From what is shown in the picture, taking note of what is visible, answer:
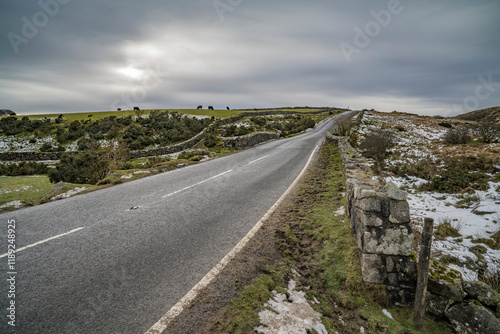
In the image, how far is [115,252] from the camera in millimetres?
4391

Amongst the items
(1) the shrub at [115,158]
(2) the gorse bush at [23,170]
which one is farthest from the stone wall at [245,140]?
(2) the gorse bush at [23,170]

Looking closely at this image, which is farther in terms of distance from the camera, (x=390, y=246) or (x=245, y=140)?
(x=245, y=140)

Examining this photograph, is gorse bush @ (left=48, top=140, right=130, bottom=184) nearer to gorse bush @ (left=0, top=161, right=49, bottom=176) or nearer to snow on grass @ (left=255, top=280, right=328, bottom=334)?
Answer: gorse bush @ (left=0, top=161, right=49, bottom=176)

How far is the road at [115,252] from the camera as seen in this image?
3014mm

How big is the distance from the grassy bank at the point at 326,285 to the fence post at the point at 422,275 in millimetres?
159

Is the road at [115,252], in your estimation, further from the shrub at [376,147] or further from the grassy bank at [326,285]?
the shrub at [376,147]

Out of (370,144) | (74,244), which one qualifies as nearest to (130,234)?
(74,244)

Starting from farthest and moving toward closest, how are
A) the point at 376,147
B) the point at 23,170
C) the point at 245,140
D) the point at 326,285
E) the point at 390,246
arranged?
the point at 245,140, the point at 23,170, the point at 376,147, the point at 326,285, the point at 390,246

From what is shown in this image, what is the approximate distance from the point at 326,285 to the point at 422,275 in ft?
4.88

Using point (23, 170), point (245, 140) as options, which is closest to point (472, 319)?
point (245, 140)

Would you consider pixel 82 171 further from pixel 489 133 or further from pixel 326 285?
pixel 489 133

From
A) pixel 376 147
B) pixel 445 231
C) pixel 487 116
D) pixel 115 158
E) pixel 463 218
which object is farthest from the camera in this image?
pixel 487 116

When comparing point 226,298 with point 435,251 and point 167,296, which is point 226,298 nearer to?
point 167,296

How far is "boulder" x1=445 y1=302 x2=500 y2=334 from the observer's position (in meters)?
3.35
